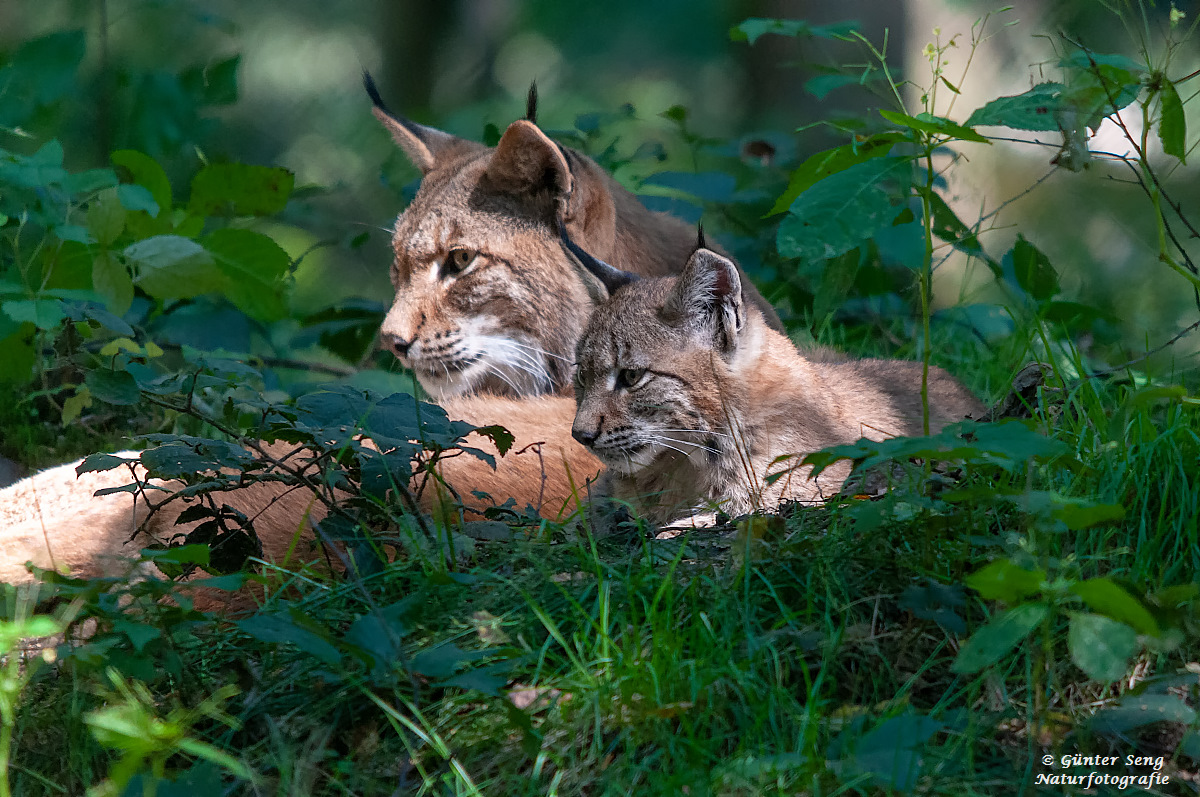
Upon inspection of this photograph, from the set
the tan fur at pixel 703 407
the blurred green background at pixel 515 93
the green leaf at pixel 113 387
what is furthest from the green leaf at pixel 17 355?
the tan fur at pixel 703 407

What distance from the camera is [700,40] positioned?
11.1 m

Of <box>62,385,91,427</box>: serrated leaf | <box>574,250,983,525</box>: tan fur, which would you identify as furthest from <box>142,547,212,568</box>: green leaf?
<box>62,385,91,427</box>: serrated leaf

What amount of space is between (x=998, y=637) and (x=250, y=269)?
3541mm

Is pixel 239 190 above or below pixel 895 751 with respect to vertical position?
above

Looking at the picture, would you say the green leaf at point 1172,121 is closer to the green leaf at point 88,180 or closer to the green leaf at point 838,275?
the green leaf at point 838,275

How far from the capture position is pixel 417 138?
177 inches

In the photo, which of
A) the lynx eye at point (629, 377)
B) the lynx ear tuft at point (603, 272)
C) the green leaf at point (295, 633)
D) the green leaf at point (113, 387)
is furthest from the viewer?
the lynx ear tuft at point (603, 272)

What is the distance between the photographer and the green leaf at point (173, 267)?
12.1 feet

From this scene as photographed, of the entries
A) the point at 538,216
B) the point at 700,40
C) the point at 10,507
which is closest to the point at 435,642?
the point at 10,507

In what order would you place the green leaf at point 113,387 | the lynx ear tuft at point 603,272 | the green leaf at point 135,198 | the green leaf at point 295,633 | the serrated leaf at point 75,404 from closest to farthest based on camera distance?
the green leaf at point 295,633, the green leaf at point 113,387, the lynx ear tuft at point 603,272, the serrated leaf at point 75,404, the green leaf at point 135,198

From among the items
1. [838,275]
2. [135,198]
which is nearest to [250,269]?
[135,198]

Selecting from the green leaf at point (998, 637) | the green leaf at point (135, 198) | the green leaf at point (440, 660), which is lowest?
the green leaf at point (440, 660)

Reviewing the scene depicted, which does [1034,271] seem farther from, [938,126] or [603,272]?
[938,126]

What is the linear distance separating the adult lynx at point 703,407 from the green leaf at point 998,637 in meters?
1.23
